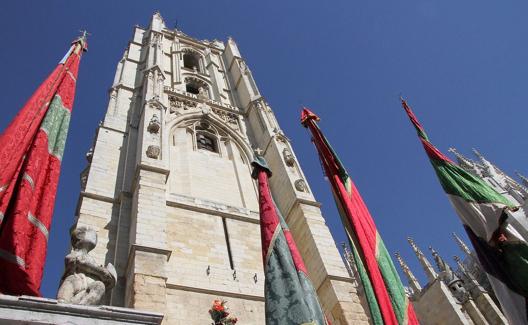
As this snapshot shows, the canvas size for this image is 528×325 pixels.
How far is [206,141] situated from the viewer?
1725 cm

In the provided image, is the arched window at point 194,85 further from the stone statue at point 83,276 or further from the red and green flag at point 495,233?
the stone statue at point 83,276

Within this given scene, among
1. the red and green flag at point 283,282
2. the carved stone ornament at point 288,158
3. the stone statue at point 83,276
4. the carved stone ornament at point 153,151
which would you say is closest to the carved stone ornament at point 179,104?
the carved stone ornament at point 288,158

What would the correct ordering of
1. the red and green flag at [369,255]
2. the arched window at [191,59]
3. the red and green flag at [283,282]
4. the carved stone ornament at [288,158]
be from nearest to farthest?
the red and green flag at [283,282], the red and green flag at [369,255], the carved stone ornament at [288,158], the arched window at [191,59]

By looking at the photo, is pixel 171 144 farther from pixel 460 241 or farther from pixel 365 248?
pixel 460 241

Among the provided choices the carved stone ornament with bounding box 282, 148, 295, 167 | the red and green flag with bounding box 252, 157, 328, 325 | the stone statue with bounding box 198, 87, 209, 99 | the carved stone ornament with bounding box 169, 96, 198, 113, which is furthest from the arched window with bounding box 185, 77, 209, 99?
the red and green flag with bounding box 252, 157, 328, 325

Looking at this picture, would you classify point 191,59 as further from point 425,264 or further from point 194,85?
point 425,264

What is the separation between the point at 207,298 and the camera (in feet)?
31.6

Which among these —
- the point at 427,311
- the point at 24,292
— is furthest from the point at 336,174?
the point at 427,311

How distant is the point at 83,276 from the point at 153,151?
324 inches

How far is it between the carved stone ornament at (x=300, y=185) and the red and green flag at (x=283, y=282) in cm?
758

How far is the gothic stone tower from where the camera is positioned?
939cm

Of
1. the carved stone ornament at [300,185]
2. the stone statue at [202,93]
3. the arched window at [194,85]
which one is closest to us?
the carved stone ornament at [300,185]

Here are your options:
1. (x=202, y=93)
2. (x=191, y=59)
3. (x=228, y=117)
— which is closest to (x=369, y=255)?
(x=228, y=117)

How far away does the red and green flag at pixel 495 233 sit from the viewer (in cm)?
622
